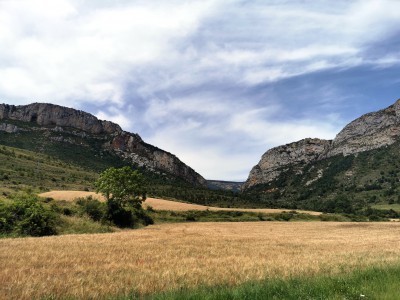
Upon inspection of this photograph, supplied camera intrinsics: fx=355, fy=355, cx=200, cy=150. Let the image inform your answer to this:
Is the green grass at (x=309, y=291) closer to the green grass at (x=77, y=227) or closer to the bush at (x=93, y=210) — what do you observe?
the green grass at (x=77, y=227)

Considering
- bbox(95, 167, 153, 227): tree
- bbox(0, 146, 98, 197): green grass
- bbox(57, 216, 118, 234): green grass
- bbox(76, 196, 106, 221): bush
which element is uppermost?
bbox(0, 146, 98, 197): green grass

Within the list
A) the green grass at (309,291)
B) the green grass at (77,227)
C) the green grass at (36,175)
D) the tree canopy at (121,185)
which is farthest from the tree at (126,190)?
the green grass at (309,291)

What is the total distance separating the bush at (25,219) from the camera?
113 ft

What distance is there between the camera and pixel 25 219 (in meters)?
35.7

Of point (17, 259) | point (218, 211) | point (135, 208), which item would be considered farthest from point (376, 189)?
point (17, 259)

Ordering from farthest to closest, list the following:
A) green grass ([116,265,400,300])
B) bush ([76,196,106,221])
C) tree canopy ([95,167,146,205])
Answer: tree canopy ([95,167,146,205])
bush ([76,196,106,221])
green grass ([116,265,400,300])

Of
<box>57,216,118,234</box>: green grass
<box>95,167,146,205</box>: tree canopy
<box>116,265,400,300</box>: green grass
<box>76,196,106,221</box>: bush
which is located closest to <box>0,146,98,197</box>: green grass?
<box>95,167,146,205</box>: tree canopy

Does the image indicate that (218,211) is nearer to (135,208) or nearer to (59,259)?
(135,208)

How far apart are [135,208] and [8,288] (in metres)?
57.4

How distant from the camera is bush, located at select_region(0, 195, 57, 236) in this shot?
34.6 metres

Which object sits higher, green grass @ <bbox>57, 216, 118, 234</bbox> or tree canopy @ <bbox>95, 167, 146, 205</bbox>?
tree canopy @ <bbox>95, 167, 146, 205</bbox>

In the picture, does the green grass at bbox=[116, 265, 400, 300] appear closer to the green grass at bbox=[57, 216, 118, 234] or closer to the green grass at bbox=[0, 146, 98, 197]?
the green grass at bbox=[57, 216, 118, 234]

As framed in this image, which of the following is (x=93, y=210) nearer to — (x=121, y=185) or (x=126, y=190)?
(x=121, y=185)

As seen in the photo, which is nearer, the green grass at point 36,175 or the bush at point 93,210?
the bush at point 93,210
